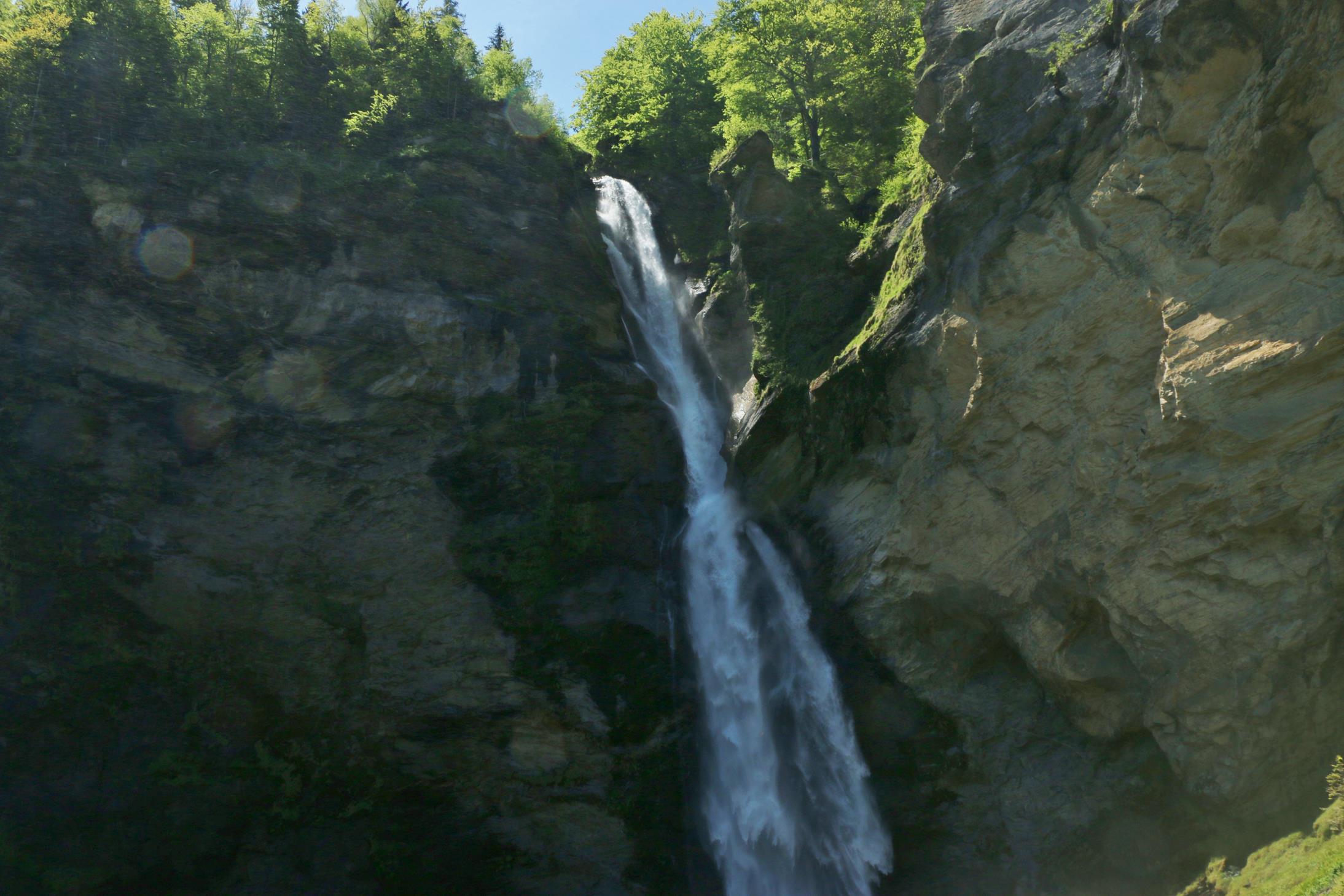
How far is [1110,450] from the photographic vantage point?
1234cm

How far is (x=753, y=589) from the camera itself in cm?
1745

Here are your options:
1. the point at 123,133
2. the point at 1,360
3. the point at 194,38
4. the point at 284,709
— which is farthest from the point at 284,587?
the point at 194,38

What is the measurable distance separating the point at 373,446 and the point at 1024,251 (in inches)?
513

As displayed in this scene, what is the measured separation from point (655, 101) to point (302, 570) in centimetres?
1932

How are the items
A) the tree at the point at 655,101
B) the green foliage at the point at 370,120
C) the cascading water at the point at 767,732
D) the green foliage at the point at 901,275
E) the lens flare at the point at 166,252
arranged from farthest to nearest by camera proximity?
1. the tree at the point at 655,101
2. the green foliage at the point at 370,120
3. the lens flare at the point at 166,252
4. the green foliage at the point at 901,275
5. the cascading water at the point at 767,732

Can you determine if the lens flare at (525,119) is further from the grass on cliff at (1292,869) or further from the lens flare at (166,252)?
the grass on cliff at (1292,869)

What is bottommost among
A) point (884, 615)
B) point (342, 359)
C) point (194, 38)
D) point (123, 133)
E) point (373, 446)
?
point (884, 615)

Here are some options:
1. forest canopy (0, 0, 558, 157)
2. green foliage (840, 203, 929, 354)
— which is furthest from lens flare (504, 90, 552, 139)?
green foliage (840, 203, 929, 354)

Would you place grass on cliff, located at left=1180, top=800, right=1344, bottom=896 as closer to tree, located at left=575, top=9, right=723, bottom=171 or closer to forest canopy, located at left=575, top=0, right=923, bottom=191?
forest canopy, located at left=575, top=0, right=923, bottom=191

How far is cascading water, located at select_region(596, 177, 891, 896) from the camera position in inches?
593

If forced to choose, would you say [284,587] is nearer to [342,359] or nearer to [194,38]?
[342,359]

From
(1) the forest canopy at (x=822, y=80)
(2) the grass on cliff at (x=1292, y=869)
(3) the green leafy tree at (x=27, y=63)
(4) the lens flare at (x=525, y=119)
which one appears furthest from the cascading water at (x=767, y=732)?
(3) the green leafy tree at (x=27, y=63)

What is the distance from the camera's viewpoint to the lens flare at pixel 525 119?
25181 mm

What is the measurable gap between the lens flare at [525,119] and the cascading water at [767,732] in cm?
1250
